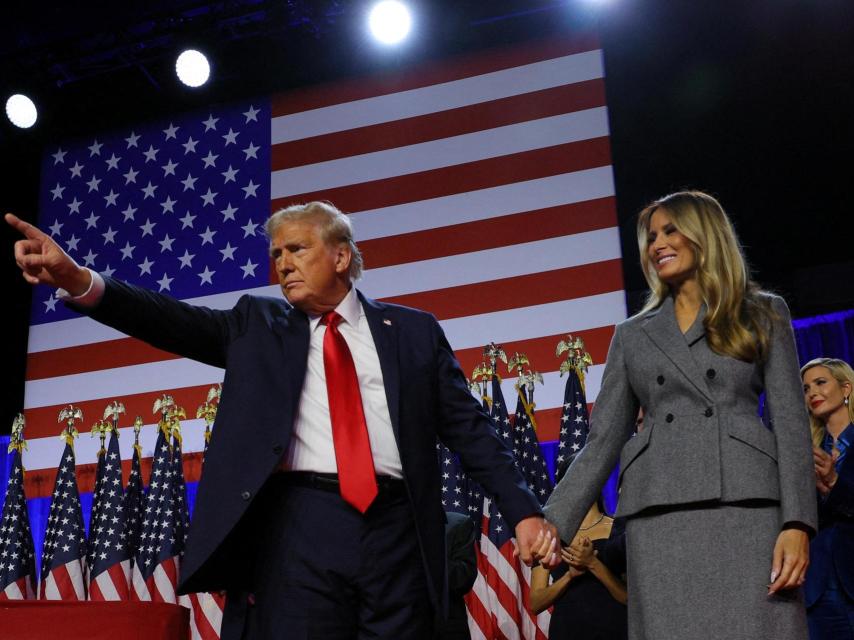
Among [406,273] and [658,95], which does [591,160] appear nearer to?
[658,95]

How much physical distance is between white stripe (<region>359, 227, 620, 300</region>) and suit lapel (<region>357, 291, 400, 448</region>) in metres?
3.81

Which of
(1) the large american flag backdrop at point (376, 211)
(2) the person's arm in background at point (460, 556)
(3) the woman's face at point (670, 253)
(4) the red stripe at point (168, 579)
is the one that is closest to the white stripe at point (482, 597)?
(1) the large american flag backdrop at point (376, 211)

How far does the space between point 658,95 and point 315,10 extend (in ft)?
7.76

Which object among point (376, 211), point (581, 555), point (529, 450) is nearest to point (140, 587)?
point (529, 450)

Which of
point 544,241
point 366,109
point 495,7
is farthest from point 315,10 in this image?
point 544,241

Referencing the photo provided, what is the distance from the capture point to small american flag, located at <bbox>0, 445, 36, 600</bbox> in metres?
5.80

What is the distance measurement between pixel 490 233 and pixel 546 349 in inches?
34.4

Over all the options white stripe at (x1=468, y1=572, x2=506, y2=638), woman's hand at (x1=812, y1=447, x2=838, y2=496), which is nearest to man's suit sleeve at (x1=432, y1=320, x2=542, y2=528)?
woman's hand at (x1=812, y1=447, x2=838, y2=496)

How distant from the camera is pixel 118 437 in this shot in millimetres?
6344

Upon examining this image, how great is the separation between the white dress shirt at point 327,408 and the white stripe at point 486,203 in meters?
3.73

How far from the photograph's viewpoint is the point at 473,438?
232cm

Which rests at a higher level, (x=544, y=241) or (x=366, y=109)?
(x=366, y=109)

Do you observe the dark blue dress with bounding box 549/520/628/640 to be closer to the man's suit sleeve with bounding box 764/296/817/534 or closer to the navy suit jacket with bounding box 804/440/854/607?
the navy suit jacket with bounding box 804/440/854/607

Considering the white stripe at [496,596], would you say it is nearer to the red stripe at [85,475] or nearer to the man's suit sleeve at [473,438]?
the red stripe at [85,475]
